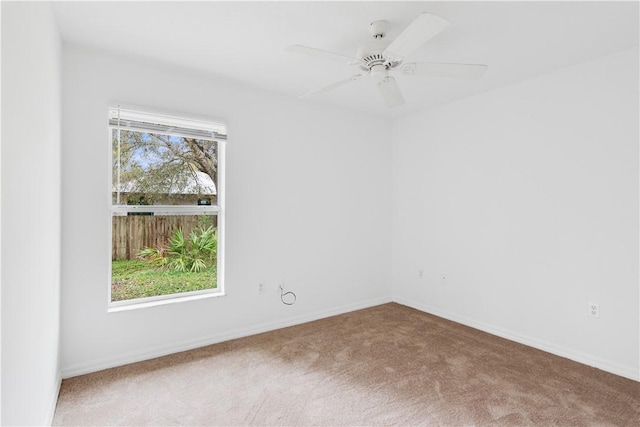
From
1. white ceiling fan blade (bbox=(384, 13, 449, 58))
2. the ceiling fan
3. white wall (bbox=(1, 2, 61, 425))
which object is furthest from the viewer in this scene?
the ceiling fan

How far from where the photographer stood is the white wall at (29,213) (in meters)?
1.13

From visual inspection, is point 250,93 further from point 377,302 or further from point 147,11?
point 377,302

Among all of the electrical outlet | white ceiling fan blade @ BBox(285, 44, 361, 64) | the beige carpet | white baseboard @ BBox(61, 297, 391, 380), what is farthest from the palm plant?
the electrical outlet

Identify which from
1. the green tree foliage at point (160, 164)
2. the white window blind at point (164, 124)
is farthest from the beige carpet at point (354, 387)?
the white window blind at point (164, 124)

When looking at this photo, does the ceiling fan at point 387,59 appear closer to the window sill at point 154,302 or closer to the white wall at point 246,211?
the white wall at point 246,211

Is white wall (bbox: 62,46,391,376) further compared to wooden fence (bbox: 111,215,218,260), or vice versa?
wooden fence (bbox: 111,215,218,260)

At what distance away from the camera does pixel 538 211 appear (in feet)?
9.90

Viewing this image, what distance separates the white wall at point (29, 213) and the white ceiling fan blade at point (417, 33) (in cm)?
160

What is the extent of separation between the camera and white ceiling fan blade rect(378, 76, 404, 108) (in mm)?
2336

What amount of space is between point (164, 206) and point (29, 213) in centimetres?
149

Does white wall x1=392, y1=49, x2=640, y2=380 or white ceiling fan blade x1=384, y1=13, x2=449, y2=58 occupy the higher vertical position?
white ceiling fan blade x1=384, y1=13, x2=449, y2=58

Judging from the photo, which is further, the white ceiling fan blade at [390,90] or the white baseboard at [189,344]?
the white baseboard at [189,344]

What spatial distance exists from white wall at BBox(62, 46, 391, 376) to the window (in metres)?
0.12

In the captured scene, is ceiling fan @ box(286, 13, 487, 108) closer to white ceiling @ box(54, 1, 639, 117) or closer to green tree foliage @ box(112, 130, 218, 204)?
white ceiling @ box(54, 1, 639, 117)
